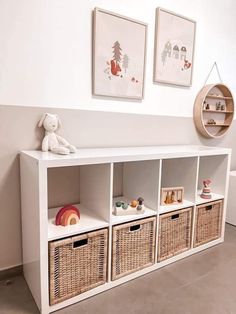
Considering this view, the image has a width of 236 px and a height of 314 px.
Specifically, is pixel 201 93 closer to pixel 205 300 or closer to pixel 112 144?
pixel 112 144

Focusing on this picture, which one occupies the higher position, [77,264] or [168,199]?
[168,199]

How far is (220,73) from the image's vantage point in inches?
103

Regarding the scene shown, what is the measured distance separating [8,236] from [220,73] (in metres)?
2.42

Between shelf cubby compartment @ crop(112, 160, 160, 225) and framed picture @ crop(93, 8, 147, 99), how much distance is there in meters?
0.57

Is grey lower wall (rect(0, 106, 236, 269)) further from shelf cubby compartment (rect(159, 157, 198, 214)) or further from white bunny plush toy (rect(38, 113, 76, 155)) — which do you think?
shelf cubby compartment (rect(159, 157, 198, 214))

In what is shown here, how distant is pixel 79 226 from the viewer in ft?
4.87

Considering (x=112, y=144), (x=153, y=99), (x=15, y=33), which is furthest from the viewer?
(x=153, y=99)

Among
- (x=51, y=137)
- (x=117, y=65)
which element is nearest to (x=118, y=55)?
(x=117, y=65)

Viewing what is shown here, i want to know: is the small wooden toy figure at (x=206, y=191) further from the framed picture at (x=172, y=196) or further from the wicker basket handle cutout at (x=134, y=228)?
the wicker basket handle cutout at (x=134, y=228)

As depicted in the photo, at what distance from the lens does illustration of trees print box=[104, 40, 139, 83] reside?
6.11 feet

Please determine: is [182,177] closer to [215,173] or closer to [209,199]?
[209,199]

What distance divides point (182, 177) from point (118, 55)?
107 centimetres

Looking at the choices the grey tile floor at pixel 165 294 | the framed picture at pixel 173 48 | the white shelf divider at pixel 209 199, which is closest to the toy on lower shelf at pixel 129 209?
the grey tile floor at pixel 165 294

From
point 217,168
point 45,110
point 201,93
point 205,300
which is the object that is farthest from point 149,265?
point 201,93
